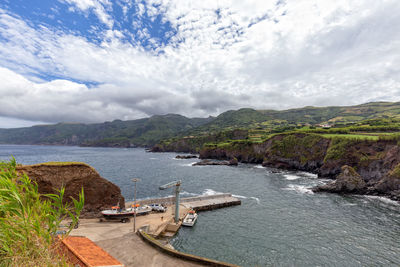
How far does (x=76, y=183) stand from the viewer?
36.0 meters

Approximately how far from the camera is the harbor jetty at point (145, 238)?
22491 millimetres

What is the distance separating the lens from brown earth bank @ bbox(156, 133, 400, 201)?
61.8 m

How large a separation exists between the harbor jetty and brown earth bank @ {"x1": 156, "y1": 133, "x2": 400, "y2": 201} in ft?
165

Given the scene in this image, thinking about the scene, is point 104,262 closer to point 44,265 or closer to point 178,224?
point 44,265

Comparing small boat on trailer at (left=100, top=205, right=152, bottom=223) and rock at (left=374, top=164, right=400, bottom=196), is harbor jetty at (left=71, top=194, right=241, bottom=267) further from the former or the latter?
rock at (left=374, top=164, right=400, bottom=196)

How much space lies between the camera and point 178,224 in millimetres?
37500

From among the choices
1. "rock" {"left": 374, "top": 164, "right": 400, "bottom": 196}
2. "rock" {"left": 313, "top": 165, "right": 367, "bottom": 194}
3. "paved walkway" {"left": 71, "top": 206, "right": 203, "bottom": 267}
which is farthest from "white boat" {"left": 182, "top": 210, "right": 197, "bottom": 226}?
"rock" {"left": 374, "top": 164, "right": 400, "bottom": 196}

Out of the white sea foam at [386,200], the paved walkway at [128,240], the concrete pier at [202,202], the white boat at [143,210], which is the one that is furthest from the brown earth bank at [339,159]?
the paved walkway at [128,240]

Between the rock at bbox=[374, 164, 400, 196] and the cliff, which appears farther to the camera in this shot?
the cliff

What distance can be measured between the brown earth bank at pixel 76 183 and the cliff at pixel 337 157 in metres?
66.1

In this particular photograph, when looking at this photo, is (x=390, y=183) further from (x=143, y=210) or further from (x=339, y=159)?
(x=143, y=210)

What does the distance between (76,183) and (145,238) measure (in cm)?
1813

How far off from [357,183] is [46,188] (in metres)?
82.8

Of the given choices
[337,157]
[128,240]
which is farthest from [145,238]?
[337,157]
